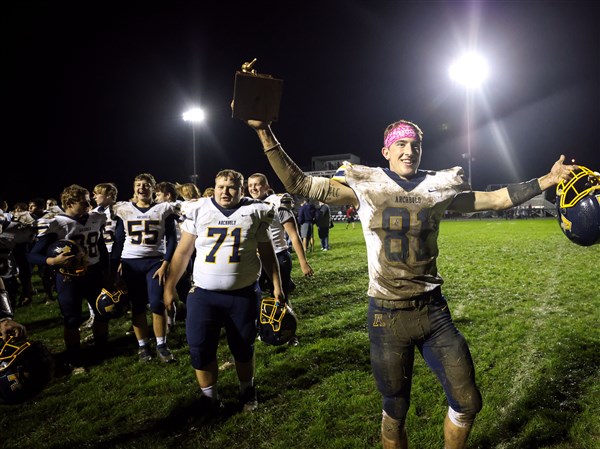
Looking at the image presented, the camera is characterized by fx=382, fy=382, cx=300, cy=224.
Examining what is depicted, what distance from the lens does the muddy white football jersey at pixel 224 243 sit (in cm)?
355

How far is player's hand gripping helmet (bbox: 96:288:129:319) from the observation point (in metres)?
4.67

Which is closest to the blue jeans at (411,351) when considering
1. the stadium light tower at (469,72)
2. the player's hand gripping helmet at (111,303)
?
the player's hand gripping helmet at (111,303)

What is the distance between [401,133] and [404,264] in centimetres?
94

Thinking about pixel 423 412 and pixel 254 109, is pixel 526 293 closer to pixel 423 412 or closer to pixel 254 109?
pixel 423 412

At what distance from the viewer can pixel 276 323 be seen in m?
3.83

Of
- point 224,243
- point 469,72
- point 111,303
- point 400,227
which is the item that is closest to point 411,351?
point 400,227

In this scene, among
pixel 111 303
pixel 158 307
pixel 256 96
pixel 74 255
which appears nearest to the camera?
pixel 256 96

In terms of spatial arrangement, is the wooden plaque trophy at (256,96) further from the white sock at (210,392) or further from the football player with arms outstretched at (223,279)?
the white sock at (210,392)

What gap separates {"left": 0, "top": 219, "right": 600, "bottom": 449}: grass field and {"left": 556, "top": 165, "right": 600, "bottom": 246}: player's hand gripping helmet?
1.70 meters

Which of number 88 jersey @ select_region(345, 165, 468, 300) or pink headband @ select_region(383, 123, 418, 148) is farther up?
pink headband @ select_region(383, 123, 418, 148)

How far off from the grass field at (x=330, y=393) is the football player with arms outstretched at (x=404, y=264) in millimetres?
886

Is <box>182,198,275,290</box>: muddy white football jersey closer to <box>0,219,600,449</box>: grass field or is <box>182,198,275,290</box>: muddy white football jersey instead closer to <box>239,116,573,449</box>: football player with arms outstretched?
<box>239,116,573,449</box>: football player with arms outstretched

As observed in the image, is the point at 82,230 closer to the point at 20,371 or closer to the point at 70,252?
the point at 70,252

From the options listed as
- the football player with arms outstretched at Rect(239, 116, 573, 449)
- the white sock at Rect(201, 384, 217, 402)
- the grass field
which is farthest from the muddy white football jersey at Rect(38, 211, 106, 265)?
the football player with arms outstretched at Rect(239, 116, 573, 449)
